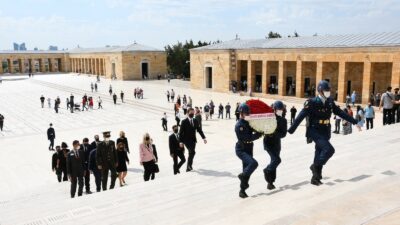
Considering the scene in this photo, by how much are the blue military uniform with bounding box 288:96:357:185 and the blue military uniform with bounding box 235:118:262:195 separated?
0.62 m

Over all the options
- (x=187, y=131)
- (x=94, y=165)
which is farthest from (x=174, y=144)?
(x=94, y=165)

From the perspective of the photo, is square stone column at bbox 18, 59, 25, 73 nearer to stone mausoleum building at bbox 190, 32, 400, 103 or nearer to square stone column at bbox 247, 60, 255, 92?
stone mausoleum building at bbox 190, 32, 400, 103

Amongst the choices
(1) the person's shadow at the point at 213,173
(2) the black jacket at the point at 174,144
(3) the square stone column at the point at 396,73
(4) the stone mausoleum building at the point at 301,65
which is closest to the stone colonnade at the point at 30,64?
(4) the stone mausoleum building at the point at 301,65

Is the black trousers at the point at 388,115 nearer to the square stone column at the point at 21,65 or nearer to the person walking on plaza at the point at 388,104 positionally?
the person walking on plaza at the point at 388,104

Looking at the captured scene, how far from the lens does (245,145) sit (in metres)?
5.57

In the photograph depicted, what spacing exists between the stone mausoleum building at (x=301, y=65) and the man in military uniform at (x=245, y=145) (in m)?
19.7

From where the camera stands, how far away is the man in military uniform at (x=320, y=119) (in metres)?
5.66

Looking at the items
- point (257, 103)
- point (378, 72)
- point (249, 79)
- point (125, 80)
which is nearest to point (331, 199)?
point (257, 103)

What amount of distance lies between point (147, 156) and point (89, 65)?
59.1 metres

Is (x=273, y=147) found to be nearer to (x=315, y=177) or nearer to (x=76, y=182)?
(x=315, y=177)

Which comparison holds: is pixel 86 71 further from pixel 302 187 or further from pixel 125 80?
pixel 302 187

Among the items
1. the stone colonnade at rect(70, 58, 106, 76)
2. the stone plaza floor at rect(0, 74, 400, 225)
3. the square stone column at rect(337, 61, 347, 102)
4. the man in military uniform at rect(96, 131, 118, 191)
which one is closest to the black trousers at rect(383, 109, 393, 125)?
the stone plaza floor at rect(0, 74, 400, 225)

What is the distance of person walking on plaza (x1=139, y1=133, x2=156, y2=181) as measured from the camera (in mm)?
8227

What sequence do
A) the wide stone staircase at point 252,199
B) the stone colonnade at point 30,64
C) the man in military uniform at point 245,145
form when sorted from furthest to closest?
the stone colonnade at point 30,64 < the man in military uniform at point 245,145 < the wide stone staircase at point 252,199
